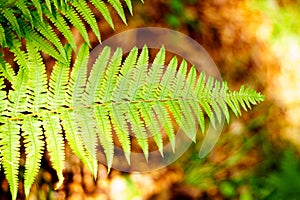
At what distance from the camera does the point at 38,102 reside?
1668 mm

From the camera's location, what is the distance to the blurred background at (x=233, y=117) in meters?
2.48

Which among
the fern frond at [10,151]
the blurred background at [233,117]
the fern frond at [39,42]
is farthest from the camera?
the blurred background at [233,117]

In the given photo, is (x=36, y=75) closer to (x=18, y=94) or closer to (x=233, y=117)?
(x=18, y=94)

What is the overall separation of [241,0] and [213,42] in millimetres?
564

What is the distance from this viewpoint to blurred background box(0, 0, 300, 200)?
2.48 meters

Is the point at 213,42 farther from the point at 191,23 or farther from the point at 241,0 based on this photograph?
the point at 241,0

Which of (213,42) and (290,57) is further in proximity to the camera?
(290,57)

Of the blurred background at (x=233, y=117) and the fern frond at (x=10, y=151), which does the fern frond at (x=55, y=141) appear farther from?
the blurred background at (x=233, y=117)

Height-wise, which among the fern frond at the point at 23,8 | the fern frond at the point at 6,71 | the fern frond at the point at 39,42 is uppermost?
the fern frond at the point at 23,8

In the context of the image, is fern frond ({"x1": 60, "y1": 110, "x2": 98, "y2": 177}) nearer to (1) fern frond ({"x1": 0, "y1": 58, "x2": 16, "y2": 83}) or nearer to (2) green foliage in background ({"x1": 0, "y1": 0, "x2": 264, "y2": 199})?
(2) green foliage in background ({"x1": 0, "y1": 0, "x2": 264, "y2": 199})

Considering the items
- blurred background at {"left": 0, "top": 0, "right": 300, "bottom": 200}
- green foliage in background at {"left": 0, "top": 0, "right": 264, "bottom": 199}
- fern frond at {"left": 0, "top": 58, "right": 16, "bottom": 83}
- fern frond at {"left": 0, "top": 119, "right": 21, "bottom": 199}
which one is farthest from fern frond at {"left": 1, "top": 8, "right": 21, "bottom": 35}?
blurred background at {"left": 0, "top": 0, "right": 300, "bottom": 200}

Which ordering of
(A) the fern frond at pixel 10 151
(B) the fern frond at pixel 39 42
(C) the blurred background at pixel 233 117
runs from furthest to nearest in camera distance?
1. (C) the blurred background at pixel 233 117
2. (B) the fern frond at pixel 39 42
3. (A) the fern frond at pixel 10 151

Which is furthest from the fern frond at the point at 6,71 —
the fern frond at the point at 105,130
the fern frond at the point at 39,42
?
the fern frond at the point at 105,130

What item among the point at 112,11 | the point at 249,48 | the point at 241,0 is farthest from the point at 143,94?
the point at 241,0
